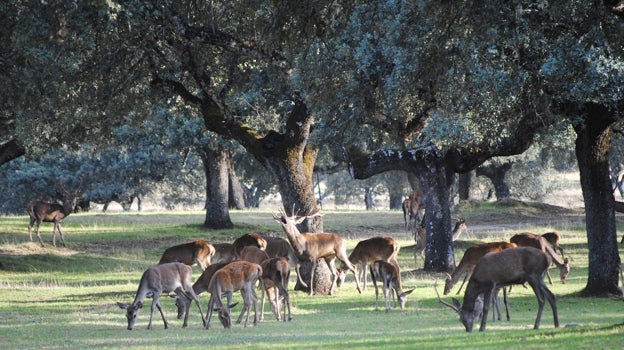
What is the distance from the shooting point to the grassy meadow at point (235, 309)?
13953mm

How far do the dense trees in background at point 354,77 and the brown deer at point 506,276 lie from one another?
316cm

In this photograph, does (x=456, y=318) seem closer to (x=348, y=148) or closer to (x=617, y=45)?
(x=617, y=45)

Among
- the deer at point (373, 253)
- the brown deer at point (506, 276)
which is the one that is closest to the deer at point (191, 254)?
the deer at point (373, 253)

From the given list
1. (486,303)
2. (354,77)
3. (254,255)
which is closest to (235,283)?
(254,255)

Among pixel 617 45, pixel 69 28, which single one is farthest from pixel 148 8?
pixel 617 45

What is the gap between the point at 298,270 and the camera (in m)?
22.8

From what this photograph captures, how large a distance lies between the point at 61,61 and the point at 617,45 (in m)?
11.1

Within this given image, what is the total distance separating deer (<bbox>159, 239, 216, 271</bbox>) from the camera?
75.8ft

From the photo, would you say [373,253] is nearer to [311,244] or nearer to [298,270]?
[298,270]

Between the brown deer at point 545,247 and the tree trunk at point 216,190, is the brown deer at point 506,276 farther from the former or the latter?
the tree trunk at point 216,190

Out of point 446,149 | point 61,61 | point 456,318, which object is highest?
point 61,61

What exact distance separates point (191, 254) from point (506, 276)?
382 inches

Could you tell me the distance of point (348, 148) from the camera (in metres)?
25.4

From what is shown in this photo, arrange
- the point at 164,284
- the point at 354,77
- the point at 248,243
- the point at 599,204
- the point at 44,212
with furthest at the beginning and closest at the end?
the point at 44,212, the point at 248,243, the point at 354,77, the point at 599,204, the point at 164,284
